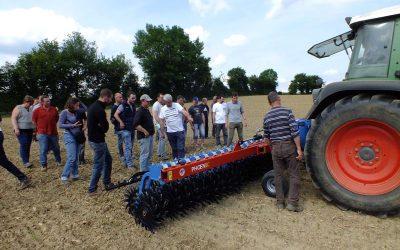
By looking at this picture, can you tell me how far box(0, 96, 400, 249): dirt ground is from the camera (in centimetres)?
362

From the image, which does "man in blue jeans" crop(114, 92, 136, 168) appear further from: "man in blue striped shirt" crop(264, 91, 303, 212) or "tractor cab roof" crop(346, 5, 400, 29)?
"tractor cab roof" crop(346, 5, 400, 29)

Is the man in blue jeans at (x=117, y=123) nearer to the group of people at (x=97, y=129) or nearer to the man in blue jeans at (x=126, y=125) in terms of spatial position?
the group of people at (x=97, y=129)

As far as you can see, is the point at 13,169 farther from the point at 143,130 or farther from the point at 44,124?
the point at 143,130

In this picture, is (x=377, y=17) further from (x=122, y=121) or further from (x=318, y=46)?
(x=122, y=121)

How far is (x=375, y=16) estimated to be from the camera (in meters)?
4.08

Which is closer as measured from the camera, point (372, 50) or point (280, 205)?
point (372, 50)

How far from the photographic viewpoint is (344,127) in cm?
412

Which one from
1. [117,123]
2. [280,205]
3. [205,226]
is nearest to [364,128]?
[280,205]

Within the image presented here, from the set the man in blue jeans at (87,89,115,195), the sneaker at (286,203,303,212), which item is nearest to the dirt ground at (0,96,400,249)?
the sneaker at (286,203,303,212)

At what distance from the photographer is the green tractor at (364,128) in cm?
391

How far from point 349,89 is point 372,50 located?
528 millimetres

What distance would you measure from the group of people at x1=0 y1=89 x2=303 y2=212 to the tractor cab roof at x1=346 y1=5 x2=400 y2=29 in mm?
1219

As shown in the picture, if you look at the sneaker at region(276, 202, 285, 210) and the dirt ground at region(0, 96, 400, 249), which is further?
the sneaker at region(276, 202, 285, 210)

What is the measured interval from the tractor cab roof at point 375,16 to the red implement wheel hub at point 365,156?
1.15 meters
